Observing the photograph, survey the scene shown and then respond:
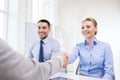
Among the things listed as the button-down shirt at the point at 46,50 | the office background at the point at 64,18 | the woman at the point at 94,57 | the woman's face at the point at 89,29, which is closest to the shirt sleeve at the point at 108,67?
the woman at the point at 94,57

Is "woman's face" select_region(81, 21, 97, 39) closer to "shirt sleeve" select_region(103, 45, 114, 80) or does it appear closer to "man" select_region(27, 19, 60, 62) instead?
"shirt sleeve" select_region(103, 45, 114, 80)

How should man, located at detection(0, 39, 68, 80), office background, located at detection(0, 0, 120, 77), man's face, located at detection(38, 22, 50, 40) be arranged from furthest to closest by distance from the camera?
office background, located at detection(0, 0, 120, 77), man's face, located at detection(38, 22, 50, 40), man, located at detection(0, 39, 68, 80)

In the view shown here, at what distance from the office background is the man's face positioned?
0.88ft

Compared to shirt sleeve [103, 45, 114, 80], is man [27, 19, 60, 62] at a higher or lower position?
higher

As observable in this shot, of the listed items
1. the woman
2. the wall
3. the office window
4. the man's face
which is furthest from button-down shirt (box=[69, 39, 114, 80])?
the office window

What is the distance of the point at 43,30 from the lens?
2.09 metres

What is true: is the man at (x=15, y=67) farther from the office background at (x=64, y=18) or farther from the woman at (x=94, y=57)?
the office background at (x=64, y=18)

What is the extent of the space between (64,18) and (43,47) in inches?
36.1

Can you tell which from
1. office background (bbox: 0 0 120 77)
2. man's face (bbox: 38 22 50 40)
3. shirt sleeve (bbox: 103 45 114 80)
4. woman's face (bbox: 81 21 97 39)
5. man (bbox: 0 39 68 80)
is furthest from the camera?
office background (bbox: 0 0 120 77)

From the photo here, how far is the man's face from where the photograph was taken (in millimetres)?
2076

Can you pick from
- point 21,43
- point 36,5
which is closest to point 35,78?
point 21,43

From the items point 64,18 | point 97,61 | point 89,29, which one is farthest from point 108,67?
point 64,18

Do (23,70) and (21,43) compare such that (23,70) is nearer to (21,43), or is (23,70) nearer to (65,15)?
(21,43)

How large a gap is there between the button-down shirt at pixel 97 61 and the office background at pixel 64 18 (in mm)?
580
